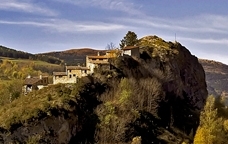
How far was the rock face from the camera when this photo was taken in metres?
64.0

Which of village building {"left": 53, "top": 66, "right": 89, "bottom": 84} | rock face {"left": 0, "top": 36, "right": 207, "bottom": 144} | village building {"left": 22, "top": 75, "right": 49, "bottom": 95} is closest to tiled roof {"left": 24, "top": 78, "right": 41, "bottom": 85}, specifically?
village building {"left": 22, "top": 75, "right": 49, "bottom": 95}

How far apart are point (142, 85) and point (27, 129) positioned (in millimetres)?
29267

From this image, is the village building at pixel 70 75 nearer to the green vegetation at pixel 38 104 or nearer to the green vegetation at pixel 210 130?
the green vegetation at pixel 38 104

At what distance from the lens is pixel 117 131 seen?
2640 inches

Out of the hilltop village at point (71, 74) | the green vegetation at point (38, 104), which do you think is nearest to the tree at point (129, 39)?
the hilltop village at point (71, 74)

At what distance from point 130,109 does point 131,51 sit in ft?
65.3

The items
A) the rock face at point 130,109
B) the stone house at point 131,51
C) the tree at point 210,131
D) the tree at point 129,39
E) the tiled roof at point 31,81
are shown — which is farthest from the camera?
the tree at point 129,39

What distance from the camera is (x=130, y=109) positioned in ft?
240

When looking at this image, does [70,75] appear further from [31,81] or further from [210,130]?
[210,130]

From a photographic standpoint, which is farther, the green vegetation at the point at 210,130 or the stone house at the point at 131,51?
the stone house at the point at 131,51

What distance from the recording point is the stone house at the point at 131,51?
8856cm

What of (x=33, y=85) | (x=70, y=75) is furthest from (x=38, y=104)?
(x=33, y=85)

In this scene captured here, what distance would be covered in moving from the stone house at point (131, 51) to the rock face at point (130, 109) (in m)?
1.22

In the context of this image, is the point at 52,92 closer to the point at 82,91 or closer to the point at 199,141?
the point at 82,91
